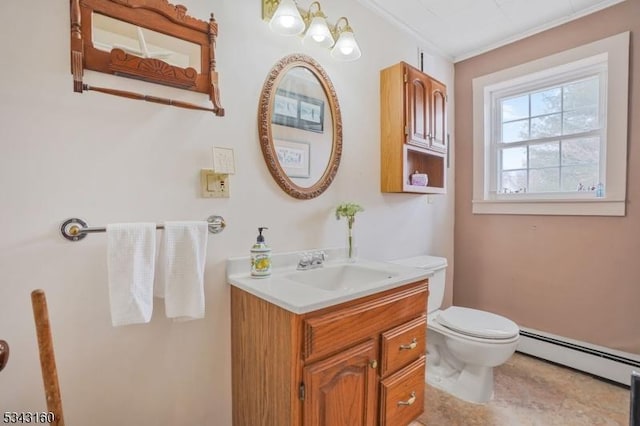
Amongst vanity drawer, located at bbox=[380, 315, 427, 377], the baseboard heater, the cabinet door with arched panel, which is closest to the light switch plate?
vanity drawer, located at bbox=[380, 315, 427, 377]

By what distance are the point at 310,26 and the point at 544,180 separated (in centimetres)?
199

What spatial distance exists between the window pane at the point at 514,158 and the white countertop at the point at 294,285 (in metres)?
1.57

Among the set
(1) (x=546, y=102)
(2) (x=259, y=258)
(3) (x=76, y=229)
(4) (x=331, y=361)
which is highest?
(1) (x=546, y=102)

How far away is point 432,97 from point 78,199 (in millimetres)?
2010

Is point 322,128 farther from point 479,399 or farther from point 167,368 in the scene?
point 479,399

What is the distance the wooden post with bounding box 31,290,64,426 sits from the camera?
0.67 m

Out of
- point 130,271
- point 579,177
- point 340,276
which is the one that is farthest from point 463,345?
point 130,271

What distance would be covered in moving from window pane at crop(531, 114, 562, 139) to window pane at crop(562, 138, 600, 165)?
0.36ft

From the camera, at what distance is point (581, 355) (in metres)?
2.03

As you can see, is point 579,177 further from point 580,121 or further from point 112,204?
point 112,204

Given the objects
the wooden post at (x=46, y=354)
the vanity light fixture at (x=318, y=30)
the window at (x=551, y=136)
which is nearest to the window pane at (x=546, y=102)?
the window at (x=551, y=136)

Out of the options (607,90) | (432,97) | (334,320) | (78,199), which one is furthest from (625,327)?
(78,199)

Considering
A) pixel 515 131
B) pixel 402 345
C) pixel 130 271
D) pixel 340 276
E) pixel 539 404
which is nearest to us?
pixel 130 271

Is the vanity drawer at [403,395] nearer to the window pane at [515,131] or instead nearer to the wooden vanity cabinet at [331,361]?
the wooden vanity cabinet at [331,361]
